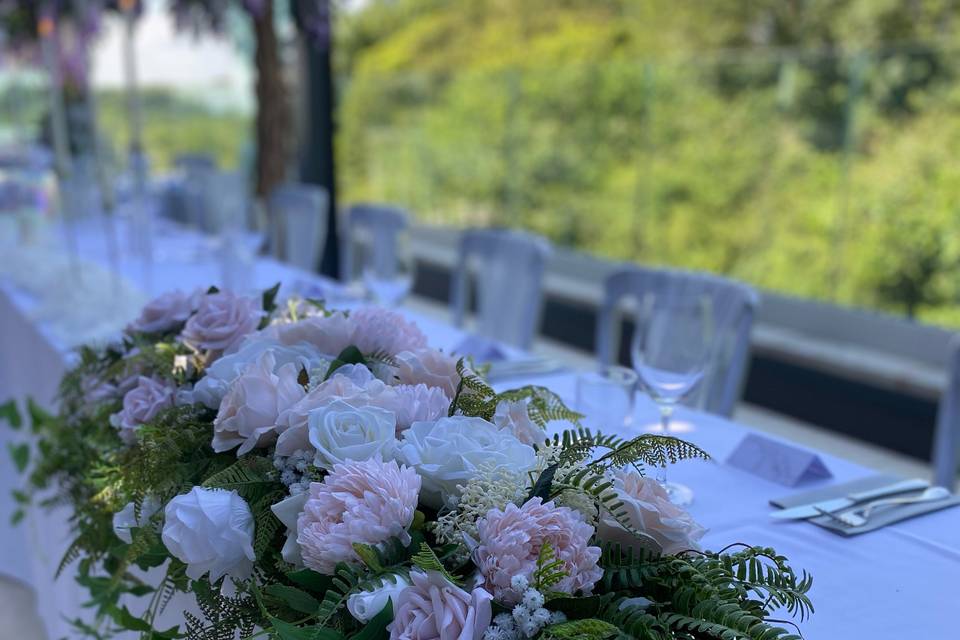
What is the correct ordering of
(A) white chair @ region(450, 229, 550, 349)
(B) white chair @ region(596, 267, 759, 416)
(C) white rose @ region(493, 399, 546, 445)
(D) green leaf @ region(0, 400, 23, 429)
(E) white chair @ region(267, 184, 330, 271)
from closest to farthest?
(C) white rose @ region(493, 399, 546, 445), (D) green leaf @ region(0, 400, 23, 429), (B) white chair @ region(596, 267, 759, 416), (A) white chair @ region(450, 229, 550, 349), (E) white chair @ region(267, 184, 330, 271)

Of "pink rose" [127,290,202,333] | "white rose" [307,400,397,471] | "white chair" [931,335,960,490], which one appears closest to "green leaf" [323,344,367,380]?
"white rose" [307,400,397,471]

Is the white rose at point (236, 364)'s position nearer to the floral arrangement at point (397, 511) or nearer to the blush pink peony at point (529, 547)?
the floral arrangement at point (397, 511)

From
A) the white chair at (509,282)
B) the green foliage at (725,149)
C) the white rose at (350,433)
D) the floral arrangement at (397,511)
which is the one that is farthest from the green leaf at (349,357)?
the green foliage at (725,149)

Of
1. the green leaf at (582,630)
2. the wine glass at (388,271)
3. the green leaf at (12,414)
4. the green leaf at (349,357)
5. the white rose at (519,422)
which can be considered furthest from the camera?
the wine glass at (388,271)

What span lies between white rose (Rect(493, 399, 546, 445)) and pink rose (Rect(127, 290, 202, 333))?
59cm

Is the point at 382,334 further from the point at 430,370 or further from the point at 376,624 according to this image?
the point at 376,624

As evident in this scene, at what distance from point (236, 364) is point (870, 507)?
778mm

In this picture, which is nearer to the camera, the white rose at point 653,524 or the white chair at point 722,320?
the white rose at point 653,524

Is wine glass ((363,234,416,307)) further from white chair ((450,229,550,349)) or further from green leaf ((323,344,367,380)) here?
green leaf ((323,344,367,380))

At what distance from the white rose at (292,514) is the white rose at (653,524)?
0.24m

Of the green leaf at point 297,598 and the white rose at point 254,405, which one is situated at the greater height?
the white rose at point 254,405

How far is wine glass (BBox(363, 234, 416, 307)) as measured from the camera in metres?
2.10

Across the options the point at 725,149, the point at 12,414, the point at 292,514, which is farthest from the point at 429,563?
the point at 725,149

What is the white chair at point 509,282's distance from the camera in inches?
102
